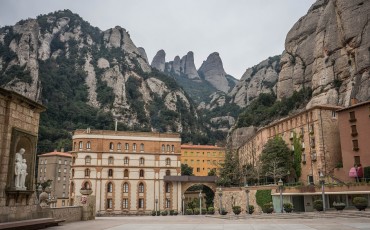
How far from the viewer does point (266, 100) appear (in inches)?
4289

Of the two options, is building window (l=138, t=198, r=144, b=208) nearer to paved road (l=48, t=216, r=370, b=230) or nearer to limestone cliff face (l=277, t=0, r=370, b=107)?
paved road (l=48, t=216, r=370, b=230)

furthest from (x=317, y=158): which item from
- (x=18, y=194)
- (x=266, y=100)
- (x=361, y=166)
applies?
(x=266, y=100)

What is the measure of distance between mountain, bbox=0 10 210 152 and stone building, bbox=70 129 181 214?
47765 mm

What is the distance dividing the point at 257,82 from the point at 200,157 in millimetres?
56269

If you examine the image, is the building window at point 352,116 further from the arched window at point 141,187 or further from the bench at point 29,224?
the bench at point 29,224

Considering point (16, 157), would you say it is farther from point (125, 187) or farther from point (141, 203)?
point (141, 203)

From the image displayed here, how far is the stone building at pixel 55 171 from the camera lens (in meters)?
95.6

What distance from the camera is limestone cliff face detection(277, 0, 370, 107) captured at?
6438cm

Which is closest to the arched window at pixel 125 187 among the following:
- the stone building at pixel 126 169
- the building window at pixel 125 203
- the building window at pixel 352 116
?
the stone building at pixel 126 169

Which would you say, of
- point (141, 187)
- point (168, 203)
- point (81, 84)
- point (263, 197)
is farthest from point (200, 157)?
point (81, 84)

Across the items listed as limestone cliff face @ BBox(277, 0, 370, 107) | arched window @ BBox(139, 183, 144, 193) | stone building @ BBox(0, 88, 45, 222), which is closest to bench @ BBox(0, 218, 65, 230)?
stone building @ BBox(0, 88, 45, 222)

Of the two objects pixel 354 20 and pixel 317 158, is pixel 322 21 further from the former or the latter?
pixel 317 158

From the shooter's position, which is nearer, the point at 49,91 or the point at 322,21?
the point at 322,21

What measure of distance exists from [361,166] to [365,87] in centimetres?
2130
